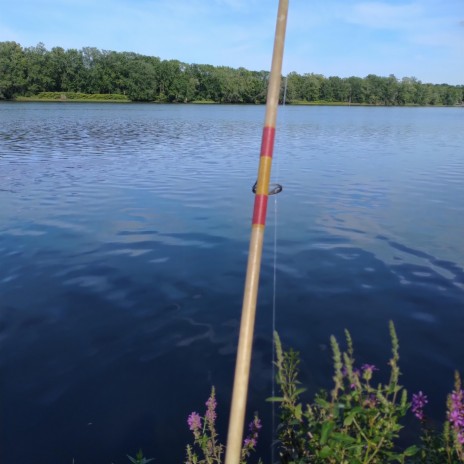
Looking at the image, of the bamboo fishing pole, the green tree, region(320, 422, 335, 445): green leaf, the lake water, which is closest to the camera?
the bamboo fishing pole

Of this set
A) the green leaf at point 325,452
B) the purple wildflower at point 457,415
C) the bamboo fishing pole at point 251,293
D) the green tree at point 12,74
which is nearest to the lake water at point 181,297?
the green leaf at point 325,452

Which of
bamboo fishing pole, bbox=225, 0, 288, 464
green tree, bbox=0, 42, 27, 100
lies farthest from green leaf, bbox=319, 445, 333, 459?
green tree, bbox=0, 42, 27, 100

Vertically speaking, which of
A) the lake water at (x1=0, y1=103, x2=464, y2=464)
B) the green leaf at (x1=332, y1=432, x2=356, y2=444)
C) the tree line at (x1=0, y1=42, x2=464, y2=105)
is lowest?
the lake water at (x1=0, y1=103, x2=464, y2=464)

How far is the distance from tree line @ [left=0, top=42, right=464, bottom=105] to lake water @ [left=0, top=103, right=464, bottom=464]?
128163 mm

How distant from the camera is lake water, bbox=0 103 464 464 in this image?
6.12 meters

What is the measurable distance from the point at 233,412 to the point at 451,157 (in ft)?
99.3

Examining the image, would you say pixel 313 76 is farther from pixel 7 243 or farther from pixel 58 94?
pixel 7 243

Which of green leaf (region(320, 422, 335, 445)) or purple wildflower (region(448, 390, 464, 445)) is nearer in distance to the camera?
green leaf (region(320, 422, 335, 445))

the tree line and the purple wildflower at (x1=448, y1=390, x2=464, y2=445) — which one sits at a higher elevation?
the tree line

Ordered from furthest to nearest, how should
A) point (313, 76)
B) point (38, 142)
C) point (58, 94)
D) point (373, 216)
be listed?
point (313, 76)
point (58, 94)
point (38, 142)
point (373, 216)

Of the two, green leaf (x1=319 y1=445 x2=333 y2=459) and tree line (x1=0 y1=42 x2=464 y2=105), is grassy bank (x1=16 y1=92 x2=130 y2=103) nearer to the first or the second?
tree line (x1=0 y1=42 x2=464 y2=105)

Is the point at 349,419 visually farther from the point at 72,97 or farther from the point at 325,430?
the point at 72,97

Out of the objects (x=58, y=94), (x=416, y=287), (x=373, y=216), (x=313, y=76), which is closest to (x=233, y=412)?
(x=416, y=287)

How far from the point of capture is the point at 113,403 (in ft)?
20.5
